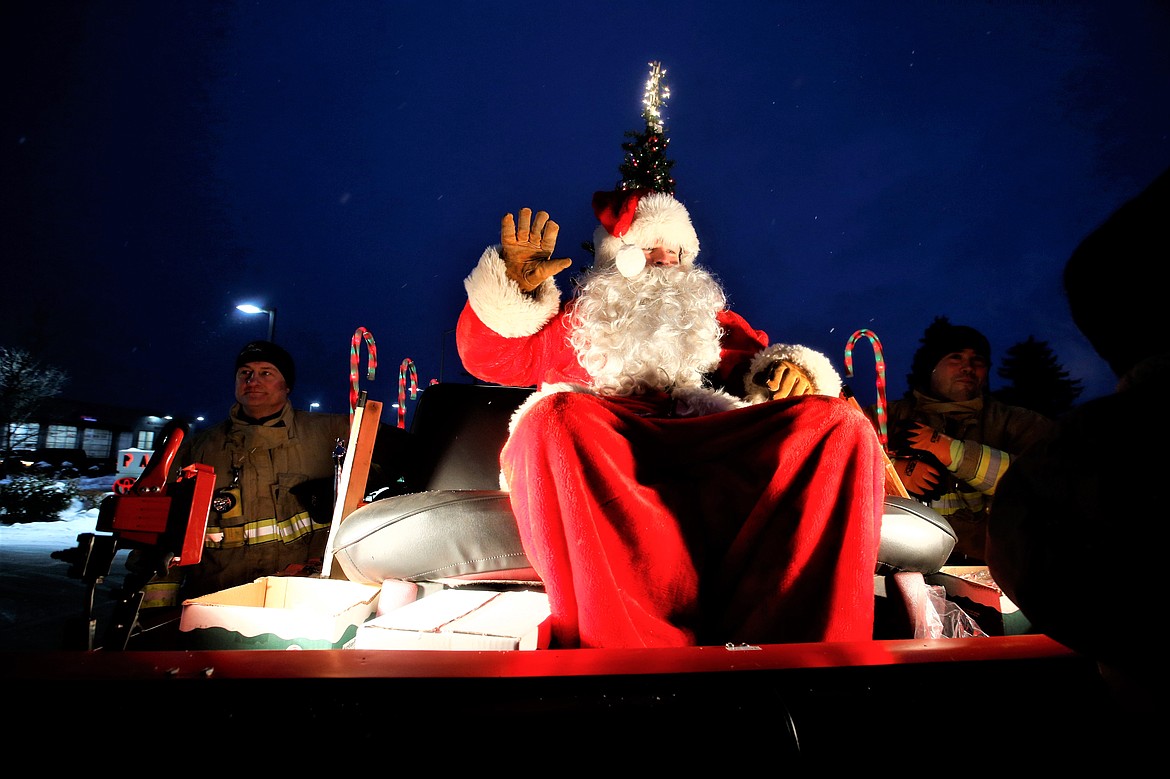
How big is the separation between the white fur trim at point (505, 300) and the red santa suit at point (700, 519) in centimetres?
74

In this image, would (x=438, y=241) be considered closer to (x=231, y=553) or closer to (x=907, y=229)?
(x=907, y=229)

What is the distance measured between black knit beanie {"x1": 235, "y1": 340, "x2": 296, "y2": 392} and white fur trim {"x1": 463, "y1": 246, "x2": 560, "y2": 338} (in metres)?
1.46

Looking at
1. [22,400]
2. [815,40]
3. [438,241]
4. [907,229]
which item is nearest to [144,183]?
[438,241]

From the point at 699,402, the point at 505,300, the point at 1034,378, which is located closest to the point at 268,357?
the point at 505,300

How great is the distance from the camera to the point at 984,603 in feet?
5.18

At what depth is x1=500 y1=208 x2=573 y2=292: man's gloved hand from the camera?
1.98 meters

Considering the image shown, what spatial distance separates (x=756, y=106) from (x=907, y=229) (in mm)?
14497

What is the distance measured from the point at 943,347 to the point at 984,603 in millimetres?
1830

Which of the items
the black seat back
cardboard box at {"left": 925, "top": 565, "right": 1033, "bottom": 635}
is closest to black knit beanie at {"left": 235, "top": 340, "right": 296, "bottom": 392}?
the black seat back

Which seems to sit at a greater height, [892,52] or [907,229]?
[892,52]

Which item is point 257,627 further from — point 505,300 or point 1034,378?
point 1034,378

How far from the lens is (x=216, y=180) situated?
46.5 meters

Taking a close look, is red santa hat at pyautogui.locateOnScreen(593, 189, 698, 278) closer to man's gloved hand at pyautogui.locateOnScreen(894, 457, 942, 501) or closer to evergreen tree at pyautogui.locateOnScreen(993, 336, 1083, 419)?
man's gloved hand at pyautogui.locateOnScreen(894, 457, 942, 501)

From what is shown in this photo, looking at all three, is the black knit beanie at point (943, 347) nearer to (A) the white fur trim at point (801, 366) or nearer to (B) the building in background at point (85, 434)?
(A) the white fur trim at point (801, 366)
